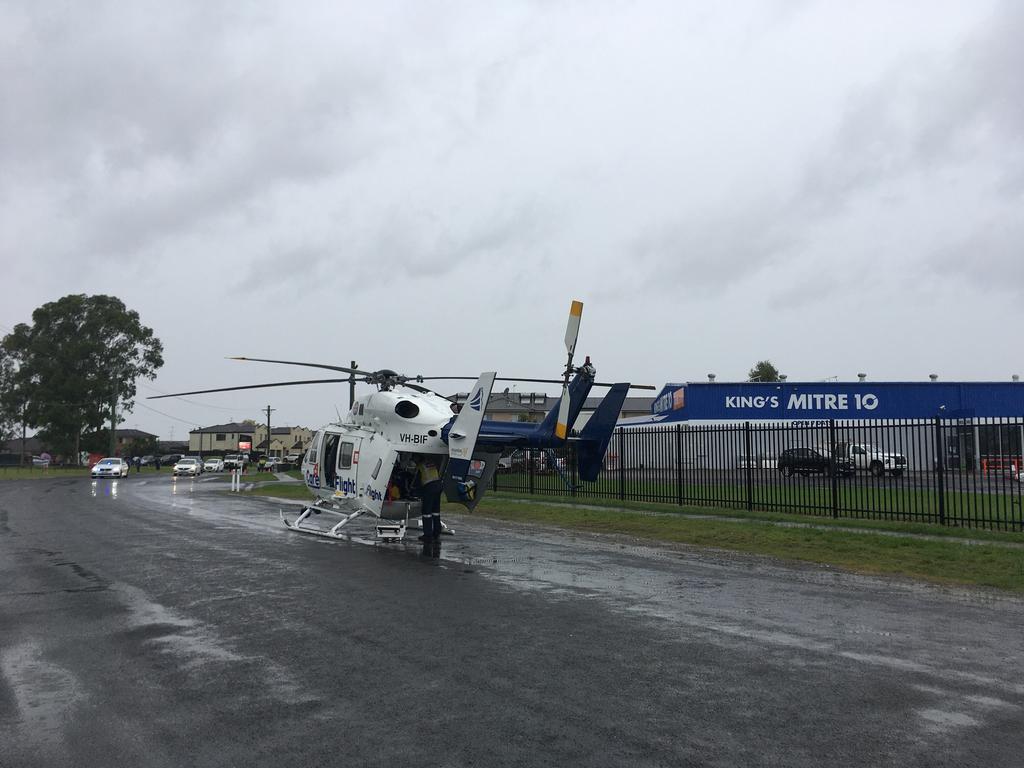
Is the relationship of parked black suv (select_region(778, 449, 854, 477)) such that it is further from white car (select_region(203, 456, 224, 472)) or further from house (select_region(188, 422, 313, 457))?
house (select_region(188, 422, 313, 457))

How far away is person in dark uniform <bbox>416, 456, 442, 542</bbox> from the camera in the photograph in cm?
1509

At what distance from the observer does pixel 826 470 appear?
21141 mm

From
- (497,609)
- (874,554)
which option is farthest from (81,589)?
(874,554)

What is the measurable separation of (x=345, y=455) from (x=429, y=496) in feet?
8.01

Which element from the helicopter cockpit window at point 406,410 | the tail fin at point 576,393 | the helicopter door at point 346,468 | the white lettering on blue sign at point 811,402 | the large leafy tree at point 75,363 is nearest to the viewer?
the tail fin at point 576,393

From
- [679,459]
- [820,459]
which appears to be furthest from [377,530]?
[820,459]

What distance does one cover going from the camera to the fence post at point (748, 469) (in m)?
19.1

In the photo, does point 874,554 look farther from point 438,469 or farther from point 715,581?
point 438,469

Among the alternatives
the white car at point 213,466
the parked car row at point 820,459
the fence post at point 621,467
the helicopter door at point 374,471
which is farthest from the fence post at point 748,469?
the white car at point 213,466

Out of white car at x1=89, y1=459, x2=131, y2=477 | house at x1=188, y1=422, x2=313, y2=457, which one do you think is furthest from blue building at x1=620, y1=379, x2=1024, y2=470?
house at x1=188, y1=422, x2=313, y2=457

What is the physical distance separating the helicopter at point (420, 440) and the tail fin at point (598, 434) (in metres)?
0.02

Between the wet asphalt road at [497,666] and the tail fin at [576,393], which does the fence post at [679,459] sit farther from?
the wet asphalt road at [497,666]

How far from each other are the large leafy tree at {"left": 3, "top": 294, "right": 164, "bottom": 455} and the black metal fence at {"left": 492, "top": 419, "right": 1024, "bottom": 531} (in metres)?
61.6

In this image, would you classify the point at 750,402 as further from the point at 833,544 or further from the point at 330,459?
the point at 330,459
